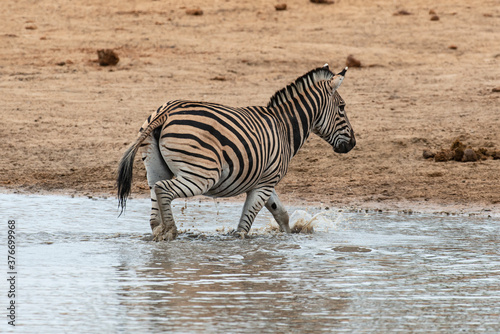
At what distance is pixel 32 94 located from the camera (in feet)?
41.1

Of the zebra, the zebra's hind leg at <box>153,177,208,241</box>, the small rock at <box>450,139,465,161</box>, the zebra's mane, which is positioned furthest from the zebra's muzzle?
the small rock at <box>450,139,465,161</box>

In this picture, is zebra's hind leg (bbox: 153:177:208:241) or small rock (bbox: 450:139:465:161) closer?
zebra's hind leg (bbox: 153:177:208:241)

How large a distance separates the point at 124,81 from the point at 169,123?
284 inches

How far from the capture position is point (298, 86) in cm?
745

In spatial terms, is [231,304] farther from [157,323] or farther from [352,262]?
[352,262]

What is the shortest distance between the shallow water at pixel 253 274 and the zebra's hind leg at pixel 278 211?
0.17 m

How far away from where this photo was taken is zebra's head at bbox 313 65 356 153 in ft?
24.9

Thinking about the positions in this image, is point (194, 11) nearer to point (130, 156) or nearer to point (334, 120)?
point (334, 120)

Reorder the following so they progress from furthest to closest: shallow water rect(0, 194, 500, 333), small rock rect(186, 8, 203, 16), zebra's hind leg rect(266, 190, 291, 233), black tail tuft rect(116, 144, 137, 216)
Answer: small rock rect(186, 8, 203, 16) < zebra's hind leg rect(266, 190, 291, 233) < black tail tuft rect(116, 144, 137, 216) < shallow water rect(0, 194, 500, 333)

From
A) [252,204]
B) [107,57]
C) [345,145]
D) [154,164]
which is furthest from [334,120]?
[107,57]

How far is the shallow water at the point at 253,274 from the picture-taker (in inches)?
174

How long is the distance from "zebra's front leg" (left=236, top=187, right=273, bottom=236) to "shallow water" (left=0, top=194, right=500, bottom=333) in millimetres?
140

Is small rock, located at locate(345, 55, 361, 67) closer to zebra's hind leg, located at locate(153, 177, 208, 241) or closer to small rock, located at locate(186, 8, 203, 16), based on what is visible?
small rock, located at locate(186, 8, 203, 16)

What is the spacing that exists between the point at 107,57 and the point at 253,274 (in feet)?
29.7
